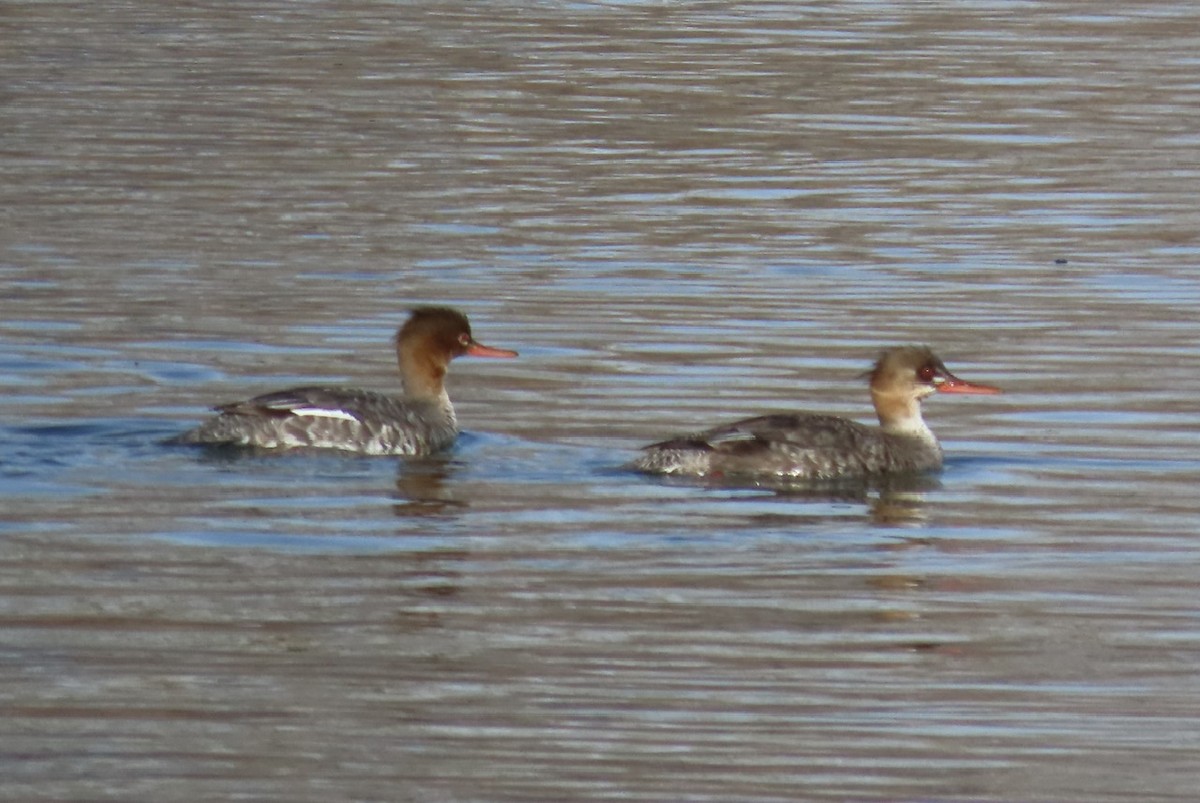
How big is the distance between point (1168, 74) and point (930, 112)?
350 cm

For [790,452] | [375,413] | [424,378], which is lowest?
[790,452]

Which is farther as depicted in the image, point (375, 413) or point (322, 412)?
point (375, 413)

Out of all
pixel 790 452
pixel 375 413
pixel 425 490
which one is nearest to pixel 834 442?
pixel 790 452

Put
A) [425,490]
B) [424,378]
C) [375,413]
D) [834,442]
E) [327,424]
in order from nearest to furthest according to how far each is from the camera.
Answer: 1. [425,490]
2. [834,442]
3. [327,424]
4. [375,413]
5. [424,378]

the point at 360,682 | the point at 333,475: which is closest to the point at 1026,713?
the point at 360,682

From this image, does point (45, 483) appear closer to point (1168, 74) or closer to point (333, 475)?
point (333, 475)

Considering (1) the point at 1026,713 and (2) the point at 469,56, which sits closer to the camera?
(1) the point at 1026,713

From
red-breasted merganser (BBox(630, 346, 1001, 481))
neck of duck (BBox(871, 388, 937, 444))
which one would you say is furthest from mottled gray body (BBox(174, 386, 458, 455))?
neck of duck (BBox(871, 388, 937, 444))

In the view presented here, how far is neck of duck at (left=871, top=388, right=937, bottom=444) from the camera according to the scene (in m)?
11.7

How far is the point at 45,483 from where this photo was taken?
34.8 feet

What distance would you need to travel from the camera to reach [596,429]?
11.9 meters

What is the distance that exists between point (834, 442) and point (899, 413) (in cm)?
60

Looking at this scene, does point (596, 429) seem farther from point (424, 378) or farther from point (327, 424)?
point (327, 424)

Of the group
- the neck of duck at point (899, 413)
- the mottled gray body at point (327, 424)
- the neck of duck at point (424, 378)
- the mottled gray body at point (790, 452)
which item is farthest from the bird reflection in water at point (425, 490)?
the neck of duck at point (899, 413)
